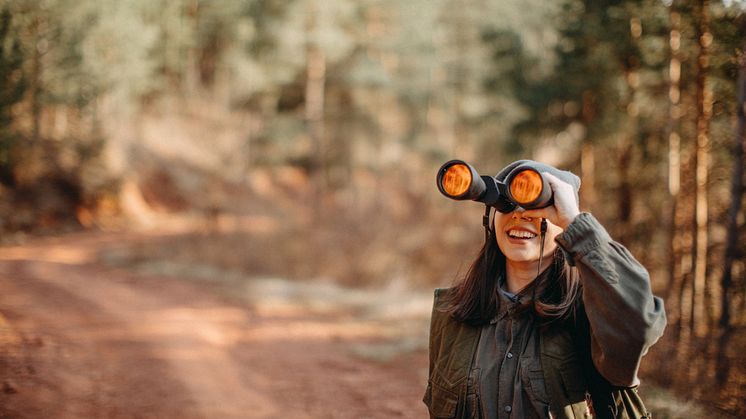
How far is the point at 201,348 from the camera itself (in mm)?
6574

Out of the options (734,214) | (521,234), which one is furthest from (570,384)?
(734,214)

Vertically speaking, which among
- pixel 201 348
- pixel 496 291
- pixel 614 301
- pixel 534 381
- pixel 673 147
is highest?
pixel 673 147

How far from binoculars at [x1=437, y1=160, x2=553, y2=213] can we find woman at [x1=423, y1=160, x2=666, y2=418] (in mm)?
62

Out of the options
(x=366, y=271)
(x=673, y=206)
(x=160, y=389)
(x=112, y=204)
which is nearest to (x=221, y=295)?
(x=366, y=271)

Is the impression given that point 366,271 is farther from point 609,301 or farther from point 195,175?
point 195,175

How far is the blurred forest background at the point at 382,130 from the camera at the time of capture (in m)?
7.10

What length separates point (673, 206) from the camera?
8.12 metres

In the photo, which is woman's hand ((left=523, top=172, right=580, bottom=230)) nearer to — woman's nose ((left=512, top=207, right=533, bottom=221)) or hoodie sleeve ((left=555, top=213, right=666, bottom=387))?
hoodie sleeve ((left=555, top=213, right=666, bottom=387))

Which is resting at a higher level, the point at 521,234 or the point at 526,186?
the point at 526,186

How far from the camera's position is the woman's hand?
163 centimetres

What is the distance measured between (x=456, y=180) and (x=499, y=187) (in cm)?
16

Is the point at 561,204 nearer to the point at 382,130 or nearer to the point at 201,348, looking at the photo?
the point at 201,348

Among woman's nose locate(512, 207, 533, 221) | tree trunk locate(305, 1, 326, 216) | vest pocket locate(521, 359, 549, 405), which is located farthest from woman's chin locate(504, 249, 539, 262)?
tree trunk locate(305, 1, 326, 216)

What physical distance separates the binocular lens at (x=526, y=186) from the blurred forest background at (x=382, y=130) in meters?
4.60
